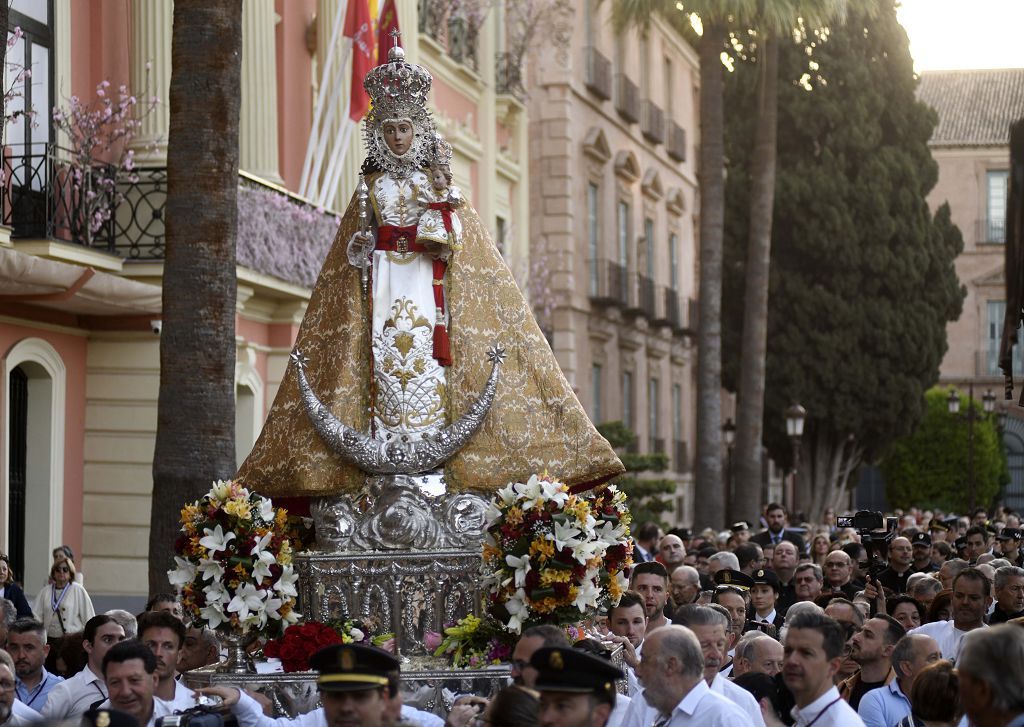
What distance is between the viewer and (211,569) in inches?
380

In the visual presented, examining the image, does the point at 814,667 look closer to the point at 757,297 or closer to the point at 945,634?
the point at 945,634

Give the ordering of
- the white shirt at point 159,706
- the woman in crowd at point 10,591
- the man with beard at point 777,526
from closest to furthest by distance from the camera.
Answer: the white shirt at point 159,706 → the woman in crowd at point 10,591 → the man with beard at point 777,526

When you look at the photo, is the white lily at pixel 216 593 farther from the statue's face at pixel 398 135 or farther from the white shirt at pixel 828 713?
the white shirt at pixel 828 713

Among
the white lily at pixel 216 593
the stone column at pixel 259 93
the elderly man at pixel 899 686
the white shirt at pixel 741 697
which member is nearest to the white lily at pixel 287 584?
the white lily at pixel 216 593

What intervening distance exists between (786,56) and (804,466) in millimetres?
8493

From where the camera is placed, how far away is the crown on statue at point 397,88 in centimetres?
1034

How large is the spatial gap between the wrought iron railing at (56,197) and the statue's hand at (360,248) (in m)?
7.10

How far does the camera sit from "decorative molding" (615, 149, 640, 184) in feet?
128

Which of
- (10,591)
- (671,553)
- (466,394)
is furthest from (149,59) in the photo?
(466,394)

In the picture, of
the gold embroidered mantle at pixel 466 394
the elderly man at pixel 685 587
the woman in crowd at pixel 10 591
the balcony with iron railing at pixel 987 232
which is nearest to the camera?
the gold embroidered mantle at pixel 466 394

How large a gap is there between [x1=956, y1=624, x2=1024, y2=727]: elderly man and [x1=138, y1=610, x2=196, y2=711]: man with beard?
12.2 feet

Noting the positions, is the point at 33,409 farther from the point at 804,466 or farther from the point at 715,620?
the point at 804,466

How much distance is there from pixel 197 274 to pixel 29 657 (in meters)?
3.83

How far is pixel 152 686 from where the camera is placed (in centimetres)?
726
